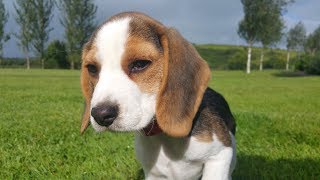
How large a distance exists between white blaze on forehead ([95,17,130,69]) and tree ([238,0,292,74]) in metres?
75.4

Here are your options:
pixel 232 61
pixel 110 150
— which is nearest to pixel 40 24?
pixel 232 61

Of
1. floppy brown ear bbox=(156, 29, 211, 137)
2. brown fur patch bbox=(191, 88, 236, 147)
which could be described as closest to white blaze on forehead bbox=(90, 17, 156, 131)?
floppy brown ear bbox=(156, 29, 211, 137)

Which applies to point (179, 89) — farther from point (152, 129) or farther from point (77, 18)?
point (77, 18)

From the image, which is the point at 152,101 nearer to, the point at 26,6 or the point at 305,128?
the point at 305,128

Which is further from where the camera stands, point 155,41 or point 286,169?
point 286,169

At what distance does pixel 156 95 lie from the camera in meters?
4.26

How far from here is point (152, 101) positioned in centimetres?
423

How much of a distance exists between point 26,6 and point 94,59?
105817 millimetres

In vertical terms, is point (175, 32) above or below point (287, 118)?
above

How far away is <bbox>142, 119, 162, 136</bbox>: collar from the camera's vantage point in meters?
4.46

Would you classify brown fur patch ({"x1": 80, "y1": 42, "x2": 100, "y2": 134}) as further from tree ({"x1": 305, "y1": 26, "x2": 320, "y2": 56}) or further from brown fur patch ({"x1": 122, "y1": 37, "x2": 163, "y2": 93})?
tree ({"x1": 305, "y1": 26, "x2": 320, "y2": 56})

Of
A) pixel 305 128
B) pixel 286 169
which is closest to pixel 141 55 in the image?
pixel 286 169

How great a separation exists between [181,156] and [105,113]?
4.15 ft

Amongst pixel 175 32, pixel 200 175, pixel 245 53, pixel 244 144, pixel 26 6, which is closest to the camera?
pixel 175 32
